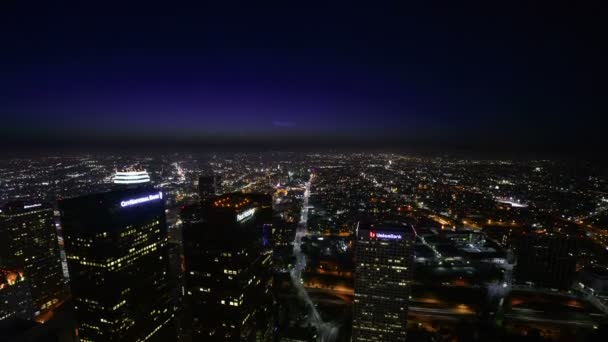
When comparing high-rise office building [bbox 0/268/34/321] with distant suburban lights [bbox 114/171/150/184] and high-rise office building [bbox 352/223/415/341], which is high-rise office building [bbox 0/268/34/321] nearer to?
distant suburban lights [bbox 114/171/150/184]

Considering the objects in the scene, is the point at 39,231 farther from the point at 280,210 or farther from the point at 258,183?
the point at 258,183

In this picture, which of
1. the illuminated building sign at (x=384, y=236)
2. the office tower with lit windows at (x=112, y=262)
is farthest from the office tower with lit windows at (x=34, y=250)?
the illuminated building sign at (x=384, y=236)

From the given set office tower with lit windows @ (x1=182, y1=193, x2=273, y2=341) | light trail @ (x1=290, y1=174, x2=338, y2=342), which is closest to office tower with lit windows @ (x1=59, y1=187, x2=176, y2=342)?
office tower with lit windows @ (x1=182, y1=193, x2=273, y2=341)

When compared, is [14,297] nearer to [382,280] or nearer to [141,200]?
[141,200]

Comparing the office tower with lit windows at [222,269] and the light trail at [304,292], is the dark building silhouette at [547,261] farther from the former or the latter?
the office tower with lit windows at [222,269]

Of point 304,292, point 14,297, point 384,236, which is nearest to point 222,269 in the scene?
point 384,236

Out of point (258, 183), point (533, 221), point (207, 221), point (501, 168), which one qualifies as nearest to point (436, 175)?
point (501, 168)

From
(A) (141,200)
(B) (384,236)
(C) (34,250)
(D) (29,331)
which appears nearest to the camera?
(D) (29,331)
